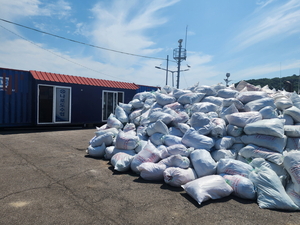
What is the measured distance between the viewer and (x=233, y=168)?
125 inches

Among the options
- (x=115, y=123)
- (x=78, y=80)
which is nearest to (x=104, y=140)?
(x=115, y=123)

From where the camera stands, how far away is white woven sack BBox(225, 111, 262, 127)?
12.9ft

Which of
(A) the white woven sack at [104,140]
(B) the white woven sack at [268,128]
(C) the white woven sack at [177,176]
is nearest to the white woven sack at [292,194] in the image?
(B) the white woven sack at [268,128]

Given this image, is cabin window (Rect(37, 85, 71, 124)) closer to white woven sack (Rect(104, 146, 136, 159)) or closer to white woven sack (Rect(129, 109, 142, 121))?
white woven sack (Rect(129, 109, 142, 121))

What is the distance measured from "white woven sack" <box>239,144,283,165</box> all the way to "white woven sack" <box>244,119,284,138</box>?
0.26 meters

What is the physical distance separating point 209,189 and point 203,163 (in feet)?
1.94

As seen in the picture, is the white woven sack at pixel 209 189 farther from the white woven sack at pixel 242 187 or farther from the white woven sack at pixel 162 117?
the white woven sack at pixel 162 117

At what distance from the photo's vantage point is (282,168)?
3135 millimetres

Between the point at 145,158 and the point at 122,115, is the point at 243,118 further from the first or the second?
the point at 122,115

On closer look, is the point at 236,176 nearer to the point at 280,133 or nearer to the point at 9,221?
the point at 280,133

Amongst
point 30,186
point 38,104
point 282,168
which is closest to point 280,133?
point 282,168

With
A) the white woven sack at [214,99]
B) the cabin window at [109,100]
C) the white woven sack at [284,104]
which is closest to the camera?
the white woven sack at [284,104]

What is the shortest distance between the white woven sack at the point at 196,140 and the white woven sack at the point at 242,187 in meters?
0.84

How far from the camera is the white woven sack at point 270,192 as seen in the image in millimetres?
2566
